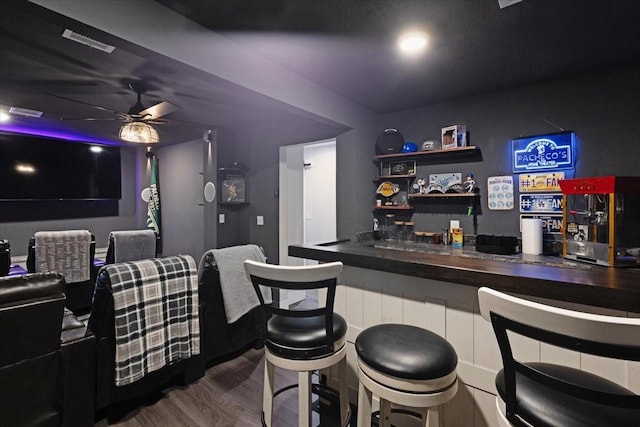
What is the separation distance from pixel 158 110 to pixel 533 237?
11.0ft

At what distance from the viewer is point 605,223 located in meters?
1.62

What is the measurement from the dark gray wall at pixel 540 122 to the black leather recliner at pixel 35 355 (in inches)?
103

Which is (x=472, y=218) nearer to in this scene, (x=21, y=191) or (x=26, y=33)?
(x=26, y=33)

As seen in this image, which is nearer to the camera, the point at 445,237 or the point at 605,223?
the point at 605,223

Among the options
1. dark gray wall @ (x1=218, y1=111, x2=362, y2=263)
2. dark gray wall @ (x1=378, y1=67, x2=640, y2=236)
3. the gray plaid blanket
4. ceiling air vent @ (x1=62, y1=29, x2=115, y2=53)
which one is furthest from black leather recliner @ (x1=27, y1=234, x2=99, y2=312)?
dark gray wall @ (x1=378, y1=67, x2=640, y2=236)

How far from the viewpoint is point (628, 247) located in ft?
5.20

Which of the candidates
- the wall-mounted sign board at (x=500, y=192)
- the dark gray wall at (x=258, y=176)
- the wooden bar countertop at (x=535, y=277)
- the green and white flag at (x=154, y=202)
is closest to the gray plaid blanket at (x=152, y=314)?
the wooden bar countertop at (x=535, y=277)

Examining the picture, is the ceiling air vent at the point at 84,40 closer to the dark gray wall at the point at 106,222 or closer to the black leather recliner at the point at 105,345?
the black leather recliner at the point at 105,345

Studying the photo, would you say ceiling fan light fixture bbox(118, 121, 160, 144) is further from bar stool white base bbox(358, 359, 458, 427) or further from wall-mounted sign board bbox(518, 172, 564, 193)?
wall-mounted sign board bbox(518, 172, 564, 193)

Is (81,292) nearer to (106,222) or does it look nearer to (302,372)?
(106,222)

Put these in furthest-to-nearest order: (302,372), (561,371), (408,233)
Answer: (408,233) → (302,372) → (561,371)

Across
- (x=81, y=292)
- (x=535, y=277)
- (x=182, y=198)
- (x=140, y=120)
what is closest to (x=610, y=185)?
(x=535, y=277)

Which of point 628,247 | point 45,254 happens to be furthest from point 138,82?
point 628,247

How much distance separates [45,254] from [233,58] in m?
3.07
